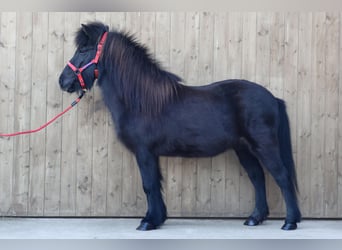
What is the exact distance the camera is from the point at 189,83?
5.94 m

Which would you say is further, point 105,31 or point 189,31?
point 189,31

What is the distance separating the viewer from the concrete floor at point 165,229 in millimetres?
5082

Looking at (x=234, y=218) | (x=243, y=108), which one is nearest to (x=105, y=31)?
(x=243, y=108)

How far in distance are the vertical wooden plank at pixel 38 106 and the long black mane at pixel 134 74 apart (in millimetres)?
585

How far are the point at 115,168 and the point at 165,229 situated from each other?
35.2 inches

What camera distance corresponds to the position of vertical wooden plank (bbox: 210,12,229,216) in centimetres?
591

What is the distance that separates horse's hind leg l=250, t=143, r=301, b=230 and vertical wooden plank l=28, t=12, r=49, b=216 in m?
2.17

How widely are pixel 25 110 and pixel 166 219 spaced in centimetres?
179

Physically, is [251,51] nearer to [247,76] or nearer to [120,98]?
[247,76]

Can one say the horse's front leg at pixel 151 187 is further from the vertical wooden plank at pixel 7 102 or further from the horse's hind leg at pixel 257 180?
the vertical wooden plank at pixel 7 102

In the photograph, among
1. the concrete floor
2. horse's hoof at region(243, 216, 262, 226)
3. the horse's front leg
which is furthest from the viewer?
horse's hoof at region(243, 216, 262, 226)

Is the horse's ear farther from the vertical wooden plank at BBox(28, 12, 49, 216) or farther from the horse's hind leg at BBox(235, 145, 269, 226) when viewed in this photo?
the horse's hind leg at BBox(235, 145, 269, 226)

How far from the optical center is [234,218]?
235 inches

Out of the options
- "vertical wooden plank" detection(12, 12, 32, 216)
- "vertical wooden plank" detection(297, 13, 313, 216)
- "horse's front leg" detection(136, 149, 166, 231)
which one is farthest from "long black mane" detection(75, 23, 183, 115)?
"vertical wooden plank" detection(297, 13, 313, 216)
